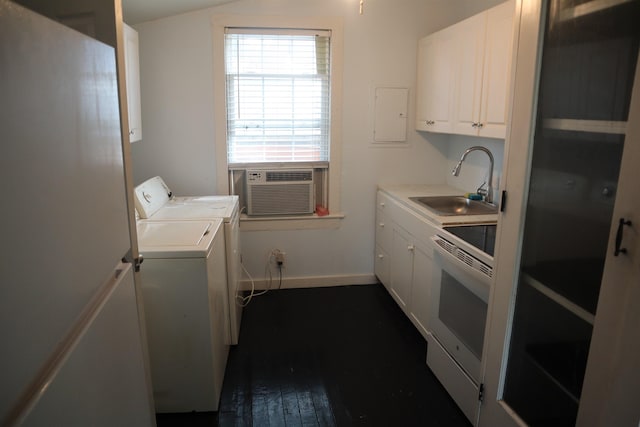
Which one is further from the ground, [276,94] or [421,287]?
[276,94]

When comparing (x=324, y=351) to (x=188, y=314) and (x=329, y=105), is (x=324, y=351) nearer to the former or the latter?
(x=188, y=314)

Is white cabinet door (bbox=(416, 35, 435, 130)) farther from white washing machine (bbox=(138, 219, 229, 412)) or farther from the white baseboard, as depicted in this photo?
white washing machine (bbox=(138, 219, 229, 412))

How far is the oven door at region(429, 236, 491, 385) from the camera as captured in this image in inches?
81.5

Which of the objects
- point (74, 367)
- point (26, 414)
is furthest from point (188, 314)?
point (26, 414)

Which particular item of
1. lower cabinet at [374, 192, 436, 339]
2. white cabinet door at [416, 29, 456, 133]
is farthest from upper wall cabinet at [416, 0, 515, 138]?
lower cabinet at [374, 192, 436, 339]

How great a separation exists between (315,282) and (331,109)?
57.3 inches

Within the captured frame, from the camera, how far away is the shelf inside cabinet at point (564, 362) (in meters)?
1.41

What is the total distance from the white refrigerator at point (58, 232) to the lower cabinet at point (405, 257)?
77.7 inches

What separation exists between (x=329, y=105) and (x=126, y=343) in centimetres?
281

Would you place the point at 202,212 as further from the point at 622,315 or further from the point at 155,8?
the point at 622,315

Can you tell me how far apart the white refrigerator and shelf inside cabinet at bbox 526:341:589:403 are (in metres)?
1.32

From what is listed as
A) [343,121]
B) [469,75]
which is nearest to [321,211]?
[343,121]

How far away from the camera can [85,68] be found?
0.91 metres

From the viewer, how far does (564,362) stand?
1.51 metres
